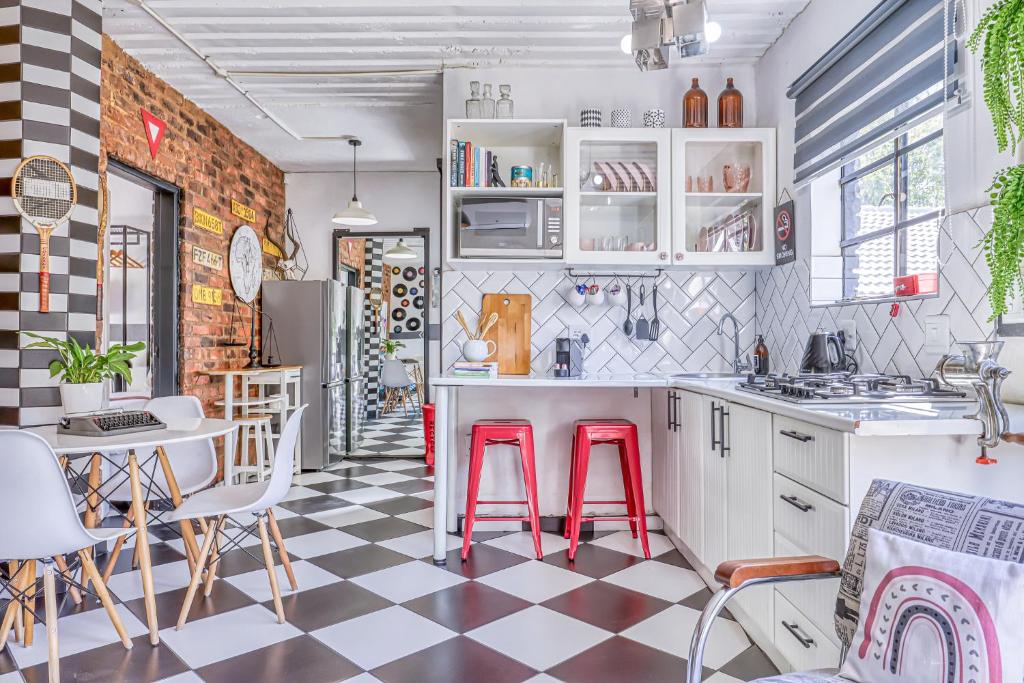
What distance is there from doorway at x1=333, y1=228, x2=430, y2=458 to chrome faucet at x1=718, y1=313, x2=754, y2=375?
168 inches

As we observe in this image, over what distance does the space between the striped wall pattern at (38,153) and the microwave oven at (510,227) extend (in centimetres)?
178

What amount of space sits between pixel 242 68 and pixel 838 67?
325 cm

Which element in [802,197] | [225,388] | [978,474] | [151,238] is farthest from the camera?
[225,388]

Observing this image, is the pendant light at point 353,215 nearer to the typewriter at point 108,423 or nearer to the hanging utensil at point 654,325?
the hanging utensil at point 654,325

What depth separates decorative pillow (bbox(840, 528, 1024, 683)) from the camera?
95 cm

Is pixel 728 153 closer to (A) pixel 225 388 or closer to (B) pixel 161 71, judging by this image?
(B) pixel 161 71

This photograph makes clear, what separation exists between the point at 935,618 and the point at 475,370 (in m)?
2.31

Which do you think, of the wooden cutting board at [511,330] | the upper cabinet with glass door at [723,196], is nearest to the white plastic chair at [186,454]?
the wooden cutting board at [511,330]

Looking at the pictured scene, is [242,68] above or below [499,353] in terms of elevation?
above

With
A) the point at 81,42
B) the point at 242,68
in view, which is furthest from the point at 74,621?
the point at 242,68

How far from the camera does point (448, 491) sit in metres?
3.43

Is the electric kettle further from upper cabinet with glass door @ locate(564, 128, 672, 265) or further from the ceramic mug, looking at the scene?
the ceramic mug

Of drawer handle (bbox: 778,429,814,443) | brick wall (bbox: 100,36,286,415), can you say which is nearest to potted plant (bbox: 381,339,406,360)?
brick wall (bbox: 100,36,286,415)

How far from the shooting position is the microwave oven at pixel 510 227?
11.0 feet
